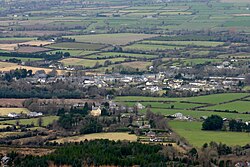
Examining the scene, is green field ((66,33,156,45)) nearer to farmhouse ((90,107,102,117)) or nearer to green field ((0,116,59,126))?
farmhouse ((90,107,102,117))

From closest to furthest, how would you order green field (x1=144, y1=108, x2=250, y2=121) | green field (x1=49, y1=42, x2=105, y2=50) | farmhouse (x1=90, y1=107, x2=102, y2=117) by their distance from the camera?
green field (x1=144, y1=108, x2=250, y2=121) → farmhouse (x1=90, y1=107, x2=102, y2=117) → green field (x1=49, y1=42, x2=105, y2=50)

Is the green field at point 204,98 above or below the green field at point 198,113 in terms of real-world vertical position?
above

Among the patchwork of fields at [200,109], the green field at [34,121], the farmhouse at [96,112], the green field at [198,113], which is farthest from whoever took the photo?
the farmhouse at [96,112]

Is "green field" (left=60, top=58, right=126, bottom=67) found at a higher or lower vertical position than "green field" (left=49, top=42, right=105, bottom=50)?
lower

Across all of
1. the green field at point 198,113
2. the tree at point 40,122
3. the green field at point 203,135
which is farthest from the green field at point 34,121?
the green field at point 203,135

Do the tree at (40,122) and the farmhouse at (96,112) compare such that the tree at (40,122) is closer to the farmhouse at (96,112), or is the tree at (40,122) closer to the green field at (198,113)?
the farmhouse at (96,112)

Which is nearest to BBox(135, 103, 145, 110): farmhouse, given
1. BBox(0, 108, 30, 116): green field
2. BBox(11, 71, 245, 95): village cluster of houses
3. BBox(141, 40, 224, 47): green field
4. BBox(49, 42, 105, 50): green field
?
BBox(11, 71, 245, 95): village cluster of houses

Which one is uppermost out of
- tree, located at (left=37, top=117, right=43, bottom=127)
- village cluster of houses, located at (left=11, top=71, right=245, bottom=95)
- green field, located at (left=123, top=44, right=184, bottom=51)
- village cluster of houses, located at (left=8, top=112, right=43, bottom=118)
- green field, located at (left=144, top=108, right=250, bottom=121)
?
green field, located at (left=123, top=44, right=184, bottom=51)

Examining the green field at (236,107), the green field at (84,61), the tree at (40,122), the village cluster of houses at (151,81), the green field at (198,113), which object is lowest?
the tree at (40,122)

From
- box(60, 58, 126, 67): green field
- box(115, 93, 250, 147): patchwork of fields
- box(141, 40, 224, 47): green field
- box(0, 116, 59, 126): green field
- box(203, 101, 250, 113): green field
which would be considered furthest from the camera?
box(141, 40, 224, 47): green field
